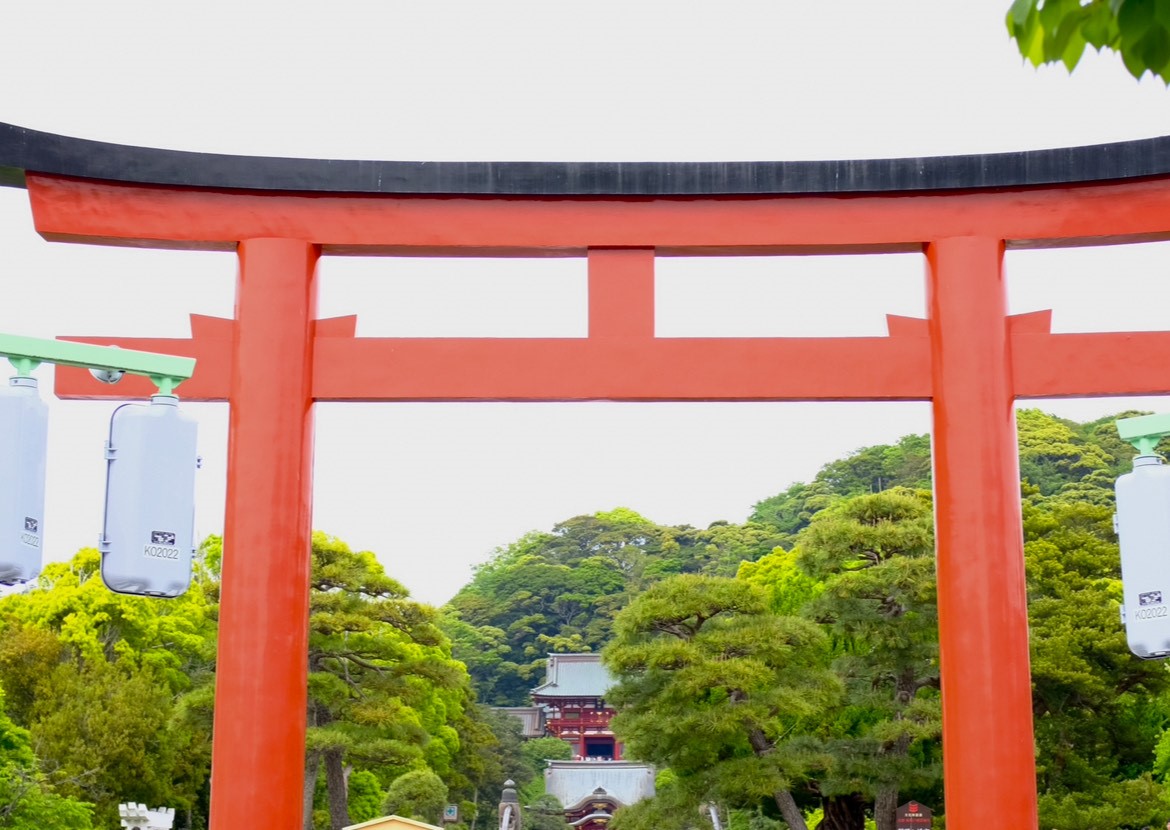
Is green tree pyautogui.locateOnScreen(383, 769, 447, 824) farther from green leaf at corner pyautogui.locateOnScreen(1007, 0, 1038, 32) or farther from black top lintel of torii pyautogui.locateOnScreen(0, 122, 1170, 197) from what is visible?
green leaf at corner pyautogui.locateOnScreen(1007, 0, 1038, 32)

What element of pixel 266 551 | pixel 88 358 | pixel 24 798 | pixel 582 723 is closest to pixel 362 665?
pixel 24 798

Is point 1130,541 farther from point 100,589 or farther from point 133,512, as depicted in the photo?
point 100,589

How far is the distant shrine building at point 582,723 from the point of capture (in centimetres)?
3494

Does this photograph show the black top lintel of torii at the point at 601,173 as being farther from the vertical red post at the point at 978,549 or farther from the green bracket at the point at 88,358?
the green bracket at the point at 88,358

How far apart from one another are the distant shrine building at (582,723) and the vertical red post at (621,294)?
29.9 meters

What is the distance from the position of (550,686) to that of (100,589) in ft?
59.2

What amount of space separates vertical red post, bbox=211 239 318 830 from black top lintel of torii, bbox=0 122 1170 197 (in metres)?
0.36

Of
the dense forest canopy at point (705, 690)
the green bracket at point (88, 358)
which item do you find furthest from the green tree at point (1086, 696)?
the green bracket at point (88, 358)

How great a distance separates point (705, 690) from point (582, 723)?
2353 centimetres

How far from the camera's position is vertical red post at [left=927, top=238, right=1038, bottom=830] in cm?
597

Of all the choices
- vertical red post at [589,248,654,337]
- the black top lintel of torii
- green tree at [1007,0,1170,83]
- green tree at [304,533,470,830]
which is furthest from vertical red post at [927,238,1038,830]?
green tree at [304,533,470,830]

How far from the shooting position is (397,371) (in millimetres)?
6281

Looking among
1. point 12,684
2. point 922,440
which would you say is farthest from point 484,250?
point 922,440

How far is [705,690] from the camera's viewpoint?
56.1 ft
